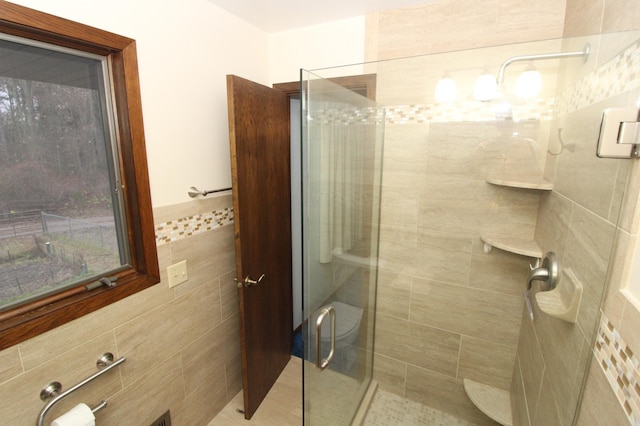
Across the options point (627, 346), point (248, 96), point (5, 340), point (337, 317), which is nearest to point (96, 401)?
point (5, 340)

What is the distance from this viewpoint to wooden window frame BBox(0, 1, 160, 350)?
3.01 ft

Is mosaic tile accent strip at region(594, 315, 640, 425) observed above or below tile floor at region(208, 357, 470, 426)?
above

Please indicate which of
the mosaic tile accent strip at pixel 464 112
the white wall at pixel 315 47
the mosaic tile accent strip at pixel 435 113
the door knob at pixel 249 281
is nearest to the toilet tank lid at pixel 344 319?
the door knob at pixel 249 281

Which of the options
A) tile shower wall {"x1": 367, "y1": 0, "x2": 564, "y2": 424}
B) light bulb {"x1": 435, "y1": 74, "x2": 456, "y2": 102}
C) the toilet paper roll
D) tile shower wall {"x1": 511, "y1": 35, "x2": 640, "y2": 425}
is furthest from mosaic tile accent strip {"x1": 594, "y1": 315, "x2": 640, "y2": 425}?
the toilet paper roll

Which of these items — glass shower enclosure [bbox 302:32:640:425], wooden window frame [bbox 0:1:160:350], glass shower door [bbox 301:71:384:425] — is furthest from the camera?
glass shower door [bbox 301:71:384:425]

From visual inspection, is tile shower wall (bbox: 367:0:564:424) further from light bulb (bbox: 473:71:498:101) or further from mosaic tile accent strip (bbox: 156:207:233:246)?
mosaic tile accent strip (bbox: 156:207:233:246)

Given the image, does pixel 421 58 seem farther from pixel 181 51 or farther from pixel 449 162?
pixel 181 51

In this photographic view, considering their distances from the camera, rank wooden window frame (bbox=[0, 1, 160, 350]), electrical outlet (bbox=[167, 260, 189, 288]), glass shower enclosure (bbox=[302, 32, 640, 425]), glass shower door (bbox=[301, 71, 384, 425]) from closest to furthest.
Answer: wooden window frame (bbox=[0, 1, 160, 350]) < glass shower enclosure (bbox=[302, 32, 640, 425]) < glass shower door (bbox=[301, 71, 384, 425]) < electrical outlet (bbox=[167, 260, 189, 288])

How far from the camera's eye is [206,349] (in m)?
1.71

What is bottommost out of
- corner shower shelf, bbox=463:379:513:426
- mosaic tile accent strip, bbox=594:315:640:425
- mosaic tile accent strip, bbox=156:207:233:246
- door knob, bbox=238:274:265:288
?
corner shower shelf, bbox=463:379:513:426

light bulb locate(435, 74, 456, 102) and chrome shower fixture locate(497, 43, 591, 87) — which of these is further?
light bulb locate(435, 74, 456, 102)

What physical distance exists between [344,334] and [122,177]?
1.44 metres

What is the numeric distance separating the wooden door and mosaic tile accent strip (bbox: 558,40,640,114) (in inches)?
56.8

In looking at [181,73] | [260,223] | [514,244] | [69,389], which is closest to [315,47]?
[181,73]
